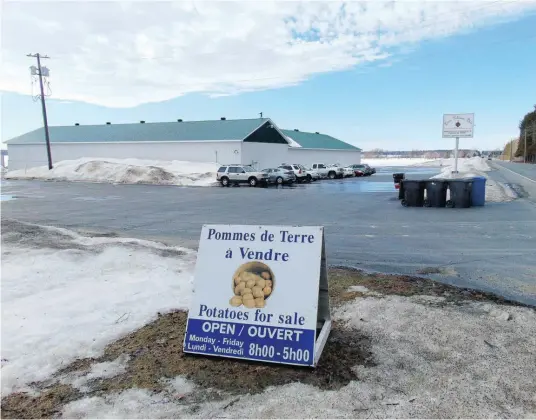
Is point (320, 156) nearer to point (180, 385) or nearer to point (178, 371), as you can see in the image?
point (178, 371)

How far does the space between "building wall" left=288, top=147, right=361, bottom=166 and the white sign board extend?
105 ft

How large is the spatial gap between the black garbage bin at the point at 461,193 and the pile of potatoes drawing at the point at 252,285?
14325 mm

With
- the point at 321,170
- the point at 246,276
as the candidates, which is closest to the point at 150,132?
the point at 321,170

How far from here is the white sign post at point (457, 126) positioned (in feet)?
76.0

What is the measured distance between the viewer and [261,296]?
415 cm

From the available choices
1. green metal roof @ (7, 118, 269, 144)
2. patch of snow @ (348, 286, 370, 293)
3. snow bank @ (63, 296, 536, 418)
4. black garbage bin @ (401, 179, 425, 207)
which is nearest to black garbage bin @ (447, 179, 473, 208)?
black garbage bin @ (401, 179, 425, 207)

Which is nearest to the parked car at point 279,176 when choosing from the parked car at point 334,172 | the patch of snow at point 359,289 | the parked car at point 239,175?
the parked car at point 239,175

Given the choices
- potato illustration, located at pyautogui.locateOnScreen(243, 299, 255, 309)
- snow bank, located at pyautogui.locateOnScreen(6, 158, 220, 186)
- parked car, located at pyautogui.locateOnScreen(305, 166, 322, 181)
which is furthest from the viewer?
parked car, located at pyautogui.locateOnScreen(305, 166, 322, 181)

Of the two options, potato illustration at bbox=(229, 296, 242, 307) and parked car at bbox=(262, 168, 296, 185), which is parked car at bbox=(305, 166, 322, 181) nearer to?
parked car at bbox=(262, 168, 296, 185)

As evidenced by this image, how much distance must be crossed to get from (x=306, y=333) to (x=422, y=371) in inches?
40.5

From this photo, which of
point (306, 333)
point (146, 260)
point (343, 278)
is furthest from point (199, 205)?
point (306, 333)

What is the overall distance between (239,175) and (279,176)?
3367mm

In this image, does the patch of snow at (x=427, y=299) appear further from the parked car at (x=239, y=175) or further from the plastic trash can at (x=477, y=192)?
the parked car at (x=239, y=175)

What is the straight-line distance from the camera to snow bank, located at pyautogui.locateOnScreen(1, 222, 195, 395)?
436cm
